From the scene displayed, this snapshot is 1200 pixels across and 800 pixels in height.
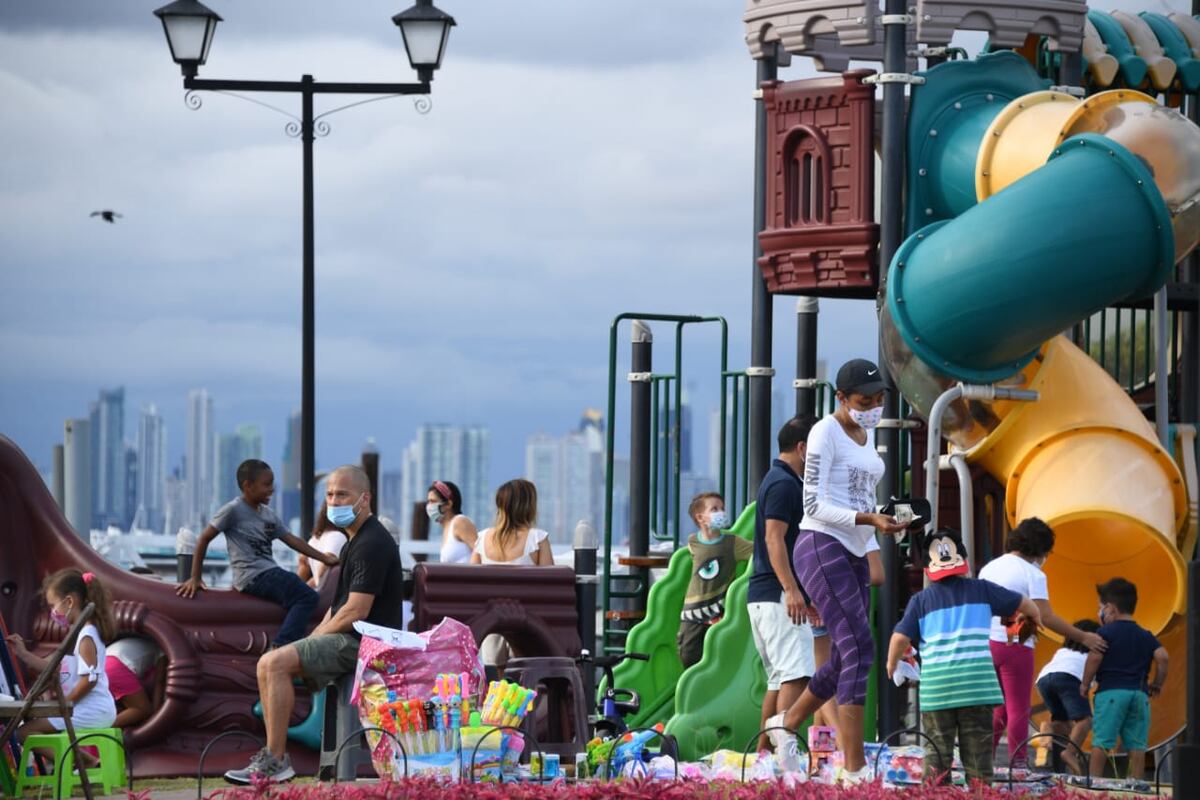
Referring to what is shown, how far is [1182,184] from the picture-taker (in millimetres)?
13672

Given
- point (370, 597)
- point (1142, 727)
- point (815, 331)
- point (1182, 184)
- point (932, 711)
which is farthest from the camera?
point (815, 331)

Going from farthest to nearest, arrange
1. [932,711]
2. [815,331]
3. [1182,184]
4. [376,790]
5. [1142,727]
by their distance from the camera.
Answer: [815,331], [1182,184], [1142,727], [932,711], [376,790]

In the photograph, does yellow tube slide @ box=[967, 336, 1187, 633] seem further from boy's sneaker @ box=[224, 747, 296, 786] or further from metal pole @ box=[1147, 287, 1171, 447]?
boy's sneaker @ box=[224, 747, 296, 786]

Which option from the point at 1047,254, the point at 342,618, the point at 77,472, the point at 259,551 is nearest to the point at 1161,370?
the point at 1047,254

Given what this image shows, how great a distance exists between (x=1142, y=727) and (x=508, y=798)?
4.58 metres

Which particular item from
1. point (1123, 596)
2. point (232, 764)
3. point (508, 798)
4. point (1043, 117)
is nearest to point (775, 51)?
point (1043, 117)

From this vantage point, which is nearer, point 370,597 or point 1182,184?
point 370,597

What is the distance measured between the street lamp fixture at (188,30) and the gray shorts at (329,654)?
8.25m

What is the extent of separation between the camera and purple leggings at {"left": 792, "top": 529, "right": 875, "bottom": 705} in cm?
1111

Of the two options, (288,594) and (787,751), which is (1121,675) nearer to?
(787,751)

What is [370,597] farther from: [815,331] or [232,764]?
[815,331]

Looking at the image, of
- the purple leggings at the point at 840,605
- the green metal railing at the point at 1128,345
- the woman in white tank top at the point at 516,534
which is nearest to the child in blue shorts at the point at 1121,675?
the purple leggings at the point at 840,605

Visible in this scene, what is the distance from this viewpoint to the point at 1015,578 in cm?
1214

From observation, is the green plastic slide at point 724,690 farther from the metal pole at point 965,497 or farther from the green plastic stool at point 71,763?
the green plastic stool at point 71,763
